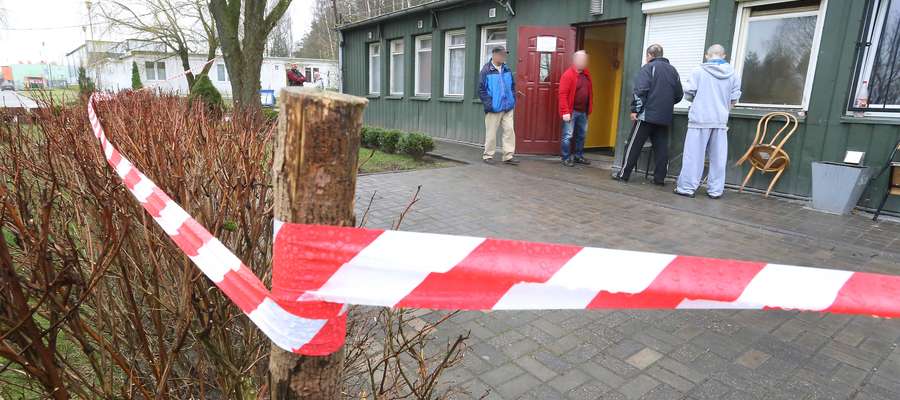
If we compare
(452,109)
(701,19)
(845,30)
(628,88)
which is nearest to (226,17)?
(452,109)

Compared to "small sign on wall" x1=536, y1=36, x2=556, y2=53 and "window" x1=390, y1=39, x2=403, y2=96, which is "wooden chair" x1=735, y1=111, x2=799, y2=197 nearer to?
"small sign on wall" x1=536, y1=36, x2=556, y2=53

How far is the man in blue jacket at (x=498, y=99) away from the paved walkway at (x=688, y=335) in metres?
3.85

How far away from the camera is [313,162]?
1.11 meters

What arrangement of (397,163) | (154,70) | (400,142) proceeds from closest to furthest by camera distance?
(397,163) → (400,142) → (154,70)

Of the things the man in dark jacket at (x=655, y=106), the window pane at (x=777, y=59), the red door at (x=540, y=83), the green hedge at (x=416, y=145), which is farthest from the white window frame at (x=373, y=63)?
the window pane at (x=777, y=59)

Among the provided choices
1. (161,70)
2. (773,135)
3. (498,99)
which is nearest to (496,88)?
(498,99)

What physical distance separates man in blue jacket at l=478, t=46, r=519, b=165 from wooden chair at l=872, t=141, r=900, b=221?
5.23m

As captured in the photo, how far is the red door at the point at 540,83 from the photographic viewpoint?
32.0ft

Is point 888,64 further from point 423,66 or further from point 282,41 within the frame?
point 282,41

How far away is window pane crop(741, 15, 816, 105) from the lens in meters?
6.77

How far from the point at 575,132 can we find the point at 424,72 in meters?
5.99

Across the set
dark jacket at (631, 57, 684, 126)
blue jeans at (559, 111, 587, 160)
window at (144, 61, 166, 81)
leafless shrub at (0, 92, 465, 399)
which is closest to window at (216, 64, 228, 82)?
window at (144, 61, 166, 81)

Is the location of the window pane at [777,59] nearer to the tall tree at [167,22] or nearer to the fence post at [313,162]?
the fence post at [313,162]

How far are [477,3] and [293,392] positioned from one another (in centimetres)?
1156
